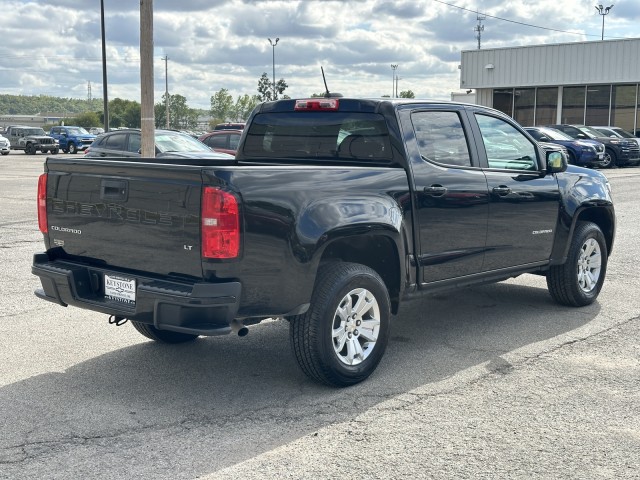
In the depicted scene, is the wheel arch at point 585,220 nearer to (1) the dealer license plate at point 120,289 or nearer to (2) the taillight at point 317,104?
(2) the taillight at point 317,104

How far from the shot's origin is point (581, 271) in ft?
24.6

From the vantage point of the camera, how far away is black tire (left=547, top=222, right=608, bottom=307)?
24.0 ft

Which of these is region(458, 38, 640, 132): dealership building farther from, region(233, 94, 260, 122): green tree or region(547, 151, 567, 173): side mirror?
region(233, 94, 260, 122): green tree

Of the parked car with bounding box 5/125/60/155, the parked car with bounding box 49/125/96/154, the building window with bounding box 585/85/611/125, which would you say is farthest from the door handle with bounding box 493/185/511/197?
the parked car with bounding box 49/125/96/154

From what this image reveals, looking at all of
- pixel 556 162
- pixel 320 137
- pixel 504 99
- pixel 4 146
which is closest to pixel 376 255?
pixel 320 137

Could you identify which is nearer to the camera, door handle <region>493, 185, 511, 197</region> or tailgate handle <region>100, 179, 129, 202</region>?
tailgate handle <region>100, 179, 129, 202</region>

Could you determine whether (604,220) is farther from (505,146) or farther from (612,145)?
(612,145)

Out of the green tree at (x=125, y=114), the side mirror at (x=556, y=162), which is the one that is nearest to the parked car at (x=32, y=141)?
the side mirror at (x=556, y=162)

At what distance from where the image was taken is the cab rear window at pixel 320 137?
19.2 ft

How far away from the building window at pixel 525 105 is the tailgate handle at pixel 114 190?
43289 millimetres

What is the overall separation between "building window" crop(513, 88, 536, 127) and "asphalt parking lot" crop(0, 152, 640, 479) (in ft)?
133

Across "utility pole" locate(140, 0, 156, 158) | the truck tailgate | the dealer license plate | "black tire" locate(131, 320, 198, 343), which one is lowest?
"black tire" locate(131, 320, 198, 343)

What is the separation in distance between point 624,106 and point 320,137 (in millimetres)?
40142

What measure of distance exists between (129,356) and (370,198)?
6.95ft
